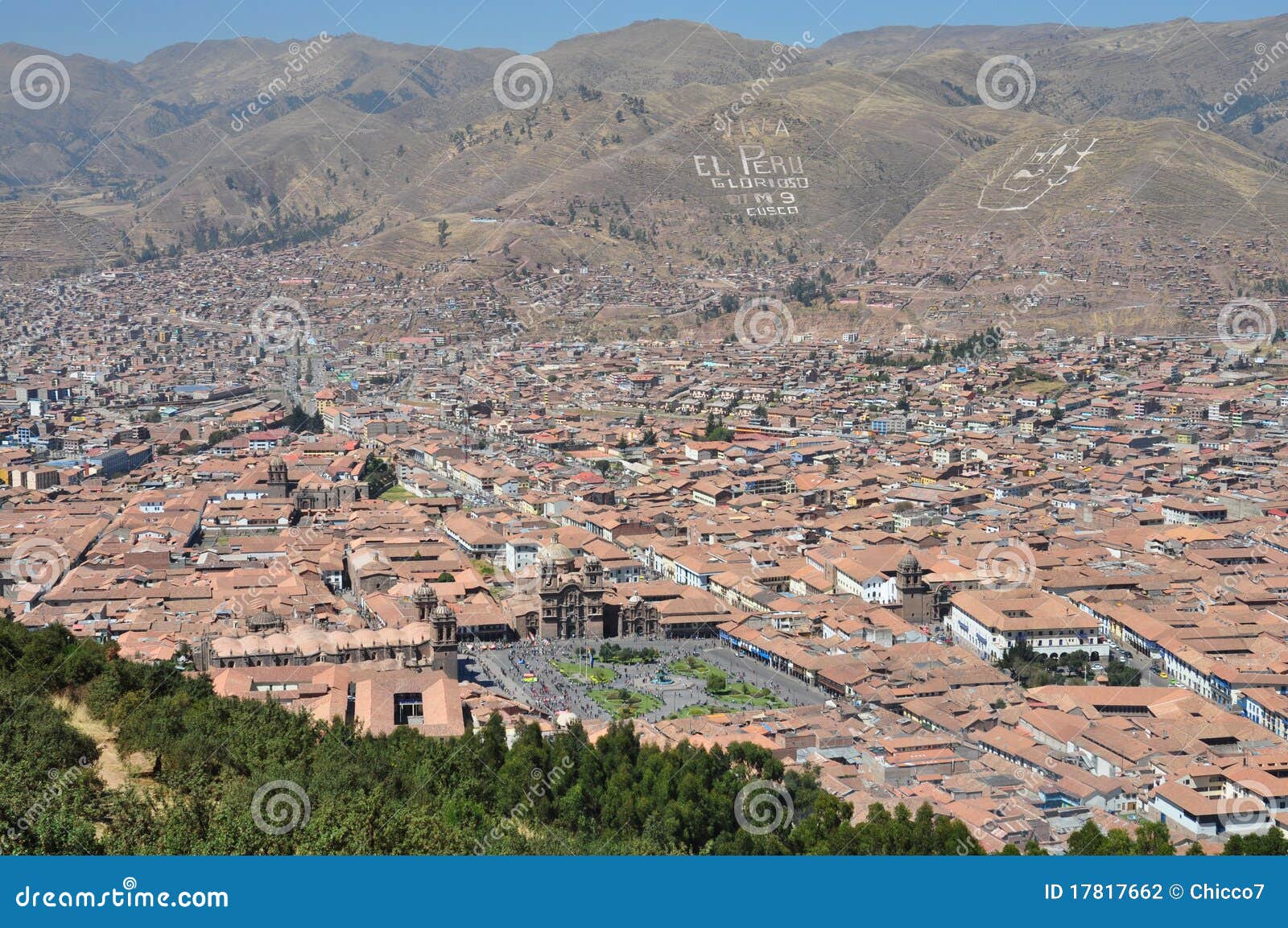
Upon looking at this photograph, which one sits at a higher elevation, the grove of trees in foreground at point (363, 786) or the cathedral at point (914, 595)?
the grove of trees in foreground at point (363, 786)

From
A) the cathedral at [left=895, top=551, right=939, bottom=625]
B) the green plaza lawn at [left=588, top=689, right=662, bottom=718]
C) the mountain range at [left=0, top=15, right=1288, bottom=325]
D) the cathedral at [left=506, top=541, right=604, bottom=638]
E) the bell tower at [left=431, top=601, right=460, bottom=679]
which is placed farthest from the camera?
the mountain range at [left=0, top=15, right=1288, bottom=325]

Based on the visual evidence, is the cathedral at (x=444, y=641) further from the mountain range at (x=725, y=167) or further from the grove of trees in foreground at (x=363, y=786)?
the mountain range at (x=725, y=167)

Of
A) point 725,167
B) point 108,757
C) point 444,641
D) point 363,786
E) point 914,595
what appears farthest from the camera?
point 725,167

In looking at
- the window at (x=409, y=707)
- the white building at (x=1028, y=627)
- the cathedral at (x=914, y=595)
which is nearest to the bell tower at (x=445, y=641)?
the window at (x=409, y=707)

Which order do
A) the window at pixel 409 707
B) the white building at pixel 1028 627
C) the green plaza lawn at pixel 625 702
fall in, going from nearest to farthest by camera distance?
the window at pixel 409 707 < the green plaza lawn at pixel 625 702 < the white building at pixel 1028 627

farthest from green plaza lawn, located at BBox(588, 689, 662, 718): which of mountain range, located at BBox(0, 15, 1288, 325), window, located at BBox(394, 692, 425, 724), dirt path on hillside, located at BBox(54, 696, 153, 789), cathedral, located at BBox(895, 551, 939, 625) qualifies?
mountain range, located at BBox(0, 15, 1288, 325)

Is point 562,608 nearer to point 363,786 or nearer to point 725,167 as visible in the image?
point 363,786

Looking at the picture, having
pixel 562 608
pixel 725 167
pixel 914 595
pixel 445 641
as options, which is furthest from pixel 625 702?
pixel 725 167

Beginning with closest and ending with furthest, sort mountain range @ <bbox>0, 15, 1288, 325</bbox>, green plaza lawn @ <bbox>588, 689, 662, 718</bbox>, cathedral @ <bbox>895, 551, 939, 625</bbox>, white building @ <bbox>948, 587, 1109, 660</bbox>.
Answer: green plaza lawn @ <bbox>588, 689, 662, 718</bbox>, white building @ <bbox>948, 587, 1109, 660</bbox>, cathedral @ <bbox>895, 551, 939, 625</bbox>, mountain range @ <bbox>0, 15, 1288, 325</bbox>

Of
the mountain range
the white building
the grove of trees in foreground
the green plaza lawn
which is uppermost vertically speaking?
the mountain range

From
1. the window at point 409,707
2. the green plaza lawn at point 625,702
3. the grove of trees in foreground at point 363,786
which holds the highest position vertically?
the grove of trees in foreground at point 363,786

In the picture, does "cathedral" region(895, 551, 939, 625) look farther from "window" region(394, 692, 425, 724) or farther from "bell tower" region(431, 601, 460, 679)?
"window" region(394, 692, 425, 724)

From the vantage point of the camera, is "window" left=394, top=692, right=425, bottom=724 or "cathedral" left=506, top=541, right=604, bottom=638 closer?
"window" left=394, top=692, right=425, bottom=724
